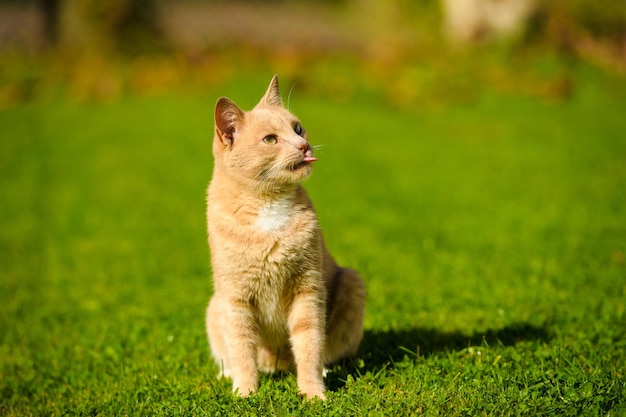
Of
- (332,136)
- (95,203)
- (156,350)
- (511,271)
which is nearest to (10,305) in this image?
(156,350)

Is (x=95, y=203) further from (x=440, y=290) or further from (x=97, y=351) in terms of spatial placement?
(x=440, y=290)

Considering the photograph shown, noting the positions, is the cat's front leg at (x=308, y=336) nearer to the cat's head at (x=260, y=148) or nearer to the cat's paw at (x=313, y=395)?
the cat's paw at (x=313, y=395)

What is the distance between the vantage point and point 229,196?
3.58 meters

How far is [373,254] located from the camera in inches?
261

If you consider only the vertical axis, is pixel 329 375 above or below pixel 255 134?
below

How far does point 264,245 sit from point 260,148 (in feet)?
1.63

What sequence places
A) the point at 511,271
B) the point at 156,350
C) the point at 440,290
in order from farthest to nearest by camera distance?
the point at 511,271 < the point at 440,290 < the point at 156,350

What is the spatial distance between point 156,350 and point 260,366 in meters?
0.99

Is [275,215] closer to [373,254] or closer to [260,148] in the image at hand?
[260,148]

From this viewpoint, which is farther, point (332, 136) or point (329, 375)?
point (332, 136)

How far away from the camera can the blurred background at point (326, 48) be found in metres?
13.3

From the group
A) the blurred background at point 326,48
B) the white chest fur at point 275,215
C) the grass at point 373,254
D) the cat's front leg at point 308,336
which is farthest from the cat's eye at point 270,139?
the blurred background at point 326,48

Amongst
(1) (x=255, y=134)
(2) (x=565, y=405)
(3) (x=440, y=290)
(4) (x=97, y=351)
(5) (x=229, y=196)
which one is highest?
(1) (x=255, y=134)

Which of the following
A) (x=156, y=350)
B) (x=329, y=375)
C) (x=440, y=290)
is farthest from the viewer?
(x=440, y=290)
